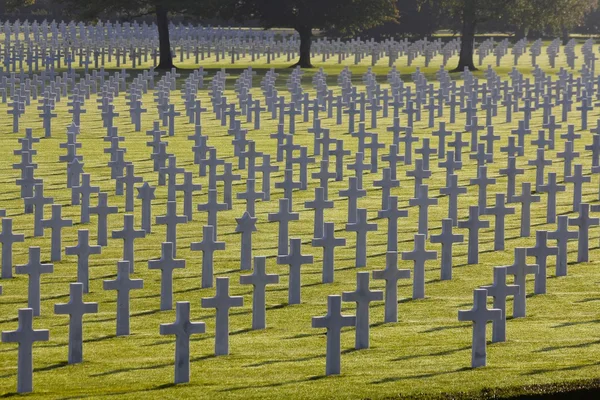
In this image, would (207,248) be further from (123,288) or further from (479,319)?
(479,319)

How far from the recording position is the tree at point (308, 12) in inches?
2029

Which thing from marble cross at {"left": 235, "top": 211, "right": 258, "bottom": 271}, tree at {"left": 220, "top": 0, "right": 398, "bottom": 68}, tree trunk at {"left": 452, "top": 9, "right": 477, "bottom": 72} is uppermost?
A: tree at {"left": 220, "top": 0, "right": 398, "bottom": 68}

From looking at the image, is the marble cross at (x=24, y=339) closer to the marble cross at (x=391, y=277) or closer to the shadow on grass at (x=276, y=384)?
the shadow on grass at (x=276, y=384)

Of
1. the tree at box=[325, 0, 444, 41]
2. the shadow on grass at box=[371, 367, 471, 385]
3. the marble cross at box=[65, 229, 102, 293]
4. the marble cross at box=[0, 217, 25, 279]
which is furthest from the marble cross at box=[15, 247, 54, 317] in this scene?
the tree at box=[325, 0, 444, 41]

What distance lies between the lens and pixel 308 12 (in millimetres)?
51688

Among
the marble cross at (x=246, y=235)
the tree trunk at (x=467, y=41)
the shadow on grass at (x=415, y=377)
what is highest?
the tree trunk at (x=467, y=41)

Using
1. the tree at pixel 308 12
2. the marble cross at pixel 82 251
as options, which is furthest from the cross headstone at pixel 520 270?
the tree at pixel 308 12

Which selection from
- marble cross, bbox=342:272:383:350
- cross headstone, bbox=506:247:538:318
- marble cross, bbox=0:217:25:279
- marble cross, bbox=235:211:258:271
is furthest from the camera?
marble cross, bbox=235:211:258:271

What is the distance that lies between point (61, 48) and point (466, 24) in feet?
49.7

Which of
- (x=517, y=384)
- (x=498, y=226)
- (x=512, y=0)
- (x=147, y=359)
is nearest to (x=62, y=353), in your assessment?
(x=147, y=359)

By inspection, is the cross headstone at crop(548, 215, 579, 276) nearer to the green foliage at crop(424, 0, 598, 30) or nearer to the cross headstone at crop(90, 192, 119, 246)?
the cross headstone at crop(90, 192, 119, 246)

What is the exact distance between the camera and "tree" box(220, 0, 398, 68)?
51.5 m

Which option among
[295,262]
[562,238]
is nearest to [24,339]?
[295,262]

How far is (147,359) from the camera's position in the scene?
32.6 ft
